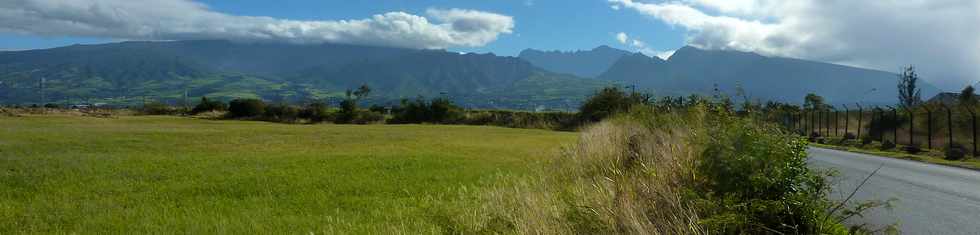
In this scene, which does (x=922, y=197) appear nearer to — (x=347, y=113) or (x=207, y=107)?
(x=347, y=113)

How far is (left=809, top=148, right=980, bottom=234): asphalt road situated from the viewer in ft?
29.7

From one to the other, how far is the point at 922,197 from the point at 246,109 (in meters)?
87.0

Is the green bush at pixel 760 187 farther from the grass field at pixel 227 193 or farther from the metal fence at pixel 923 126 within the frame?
the metal fence at pixel 923 126

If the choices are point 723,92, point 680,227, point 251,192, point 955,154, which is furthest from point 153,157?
point 955,154

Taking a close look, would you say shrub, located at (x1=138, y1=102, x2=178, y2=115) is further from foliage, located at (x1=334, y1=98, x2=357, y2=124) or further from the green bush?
the green bush

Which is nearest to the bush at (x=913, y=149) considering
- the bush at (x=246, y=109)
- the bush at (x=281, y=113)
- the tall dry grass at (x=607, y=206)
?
the tall dry grass at (x=607, y=206)

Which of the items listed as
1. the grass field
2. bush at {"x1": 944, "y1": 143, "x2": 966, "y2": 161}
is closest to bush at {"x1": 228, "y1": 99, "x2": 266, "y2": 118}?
the grass field

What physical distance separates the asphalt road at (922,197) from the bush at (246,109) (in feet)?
268

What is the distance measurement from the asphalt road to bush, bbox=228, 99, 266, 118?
81.8 metres

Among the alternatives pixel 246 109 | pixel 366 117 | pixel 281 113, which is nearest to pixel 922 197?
pixel 366 117

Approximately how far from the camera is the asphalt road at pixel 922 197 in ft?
29.7

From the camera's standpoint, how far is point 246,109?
8800 centimetres

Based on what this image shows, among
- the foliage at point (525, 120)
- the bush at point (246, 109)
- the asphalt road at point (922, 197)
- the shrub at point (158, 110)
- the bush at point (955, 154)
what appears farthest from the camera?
the shrub at point (158, 110)

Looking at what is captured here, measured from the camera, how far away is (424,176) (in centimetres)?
1523
